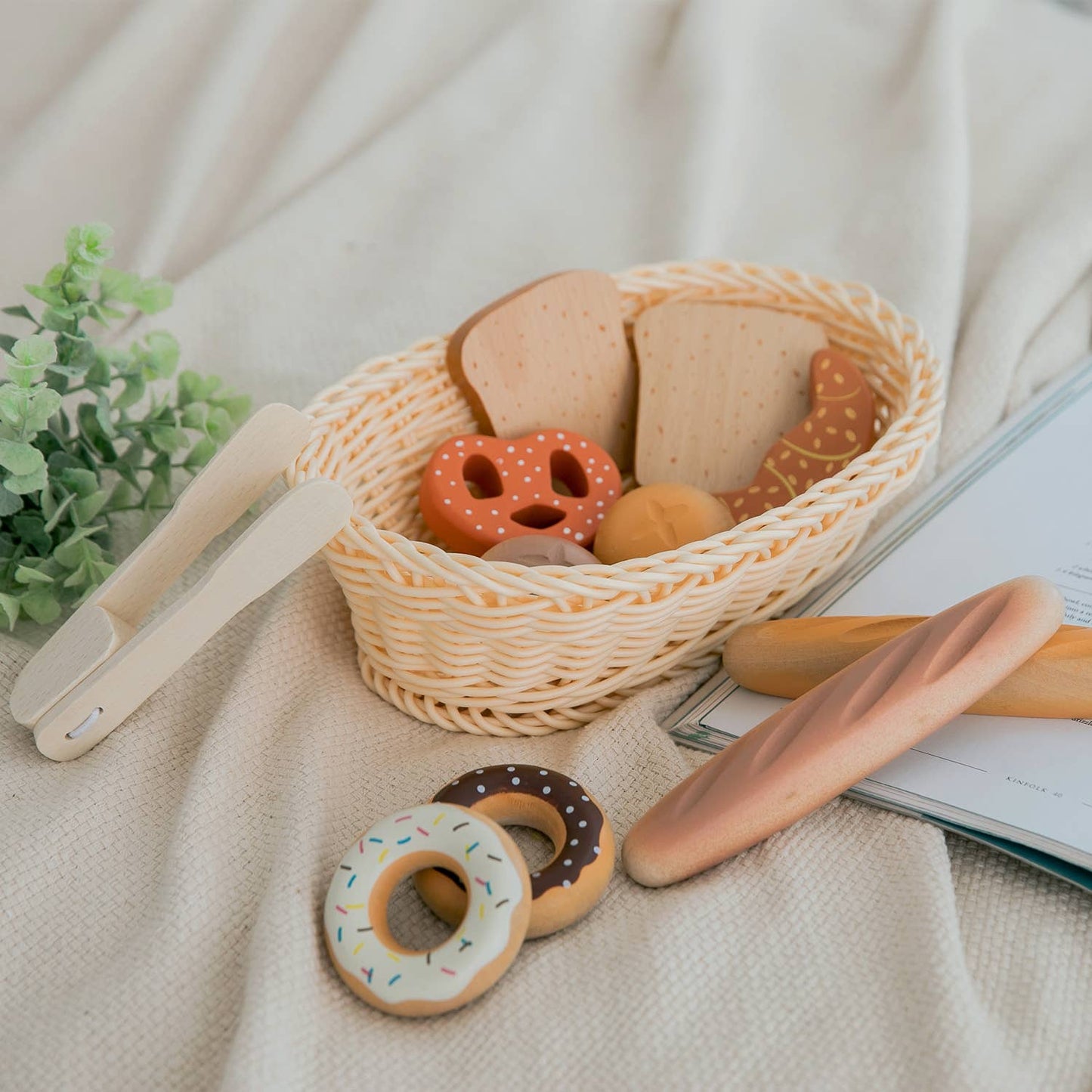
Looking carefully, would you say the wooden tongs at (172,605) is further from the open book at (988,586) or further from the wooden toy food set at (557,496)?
the open book at (988,586)

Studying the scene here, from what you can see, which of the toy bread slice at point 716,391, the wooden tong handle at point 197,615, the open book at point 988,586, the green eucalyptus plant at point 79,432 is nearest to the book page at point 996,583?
the open book at point 988,586

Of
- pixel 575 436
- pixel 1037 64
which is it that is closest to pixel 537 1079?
pixel 575 436

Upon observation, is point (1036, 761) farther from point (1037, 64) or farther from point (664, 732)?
point (1037, 64)

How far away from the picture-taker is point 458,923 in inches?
21.8

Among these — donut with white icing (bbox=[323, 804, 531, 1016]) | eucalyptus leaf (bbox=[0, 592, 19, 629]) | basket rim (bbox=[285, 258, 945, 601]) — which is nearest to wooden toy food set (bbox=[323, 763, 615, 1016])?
donut with white icing (bbox=[323, 804, 531, 1016])

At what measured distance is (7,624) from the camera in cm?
76

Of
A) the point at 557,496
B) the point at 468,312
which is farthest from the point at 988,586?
the point at 468,312

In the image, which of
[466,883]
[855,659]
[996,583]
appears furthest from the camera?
[996,583]

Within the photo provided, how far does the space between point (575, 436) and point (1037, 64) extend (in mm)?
726

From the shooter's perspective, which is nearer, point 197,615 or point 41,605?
Answer: point 197,615

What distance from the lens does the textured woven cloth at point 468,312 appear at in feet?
1.69

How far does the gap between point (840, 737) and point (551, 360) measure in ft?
1.24

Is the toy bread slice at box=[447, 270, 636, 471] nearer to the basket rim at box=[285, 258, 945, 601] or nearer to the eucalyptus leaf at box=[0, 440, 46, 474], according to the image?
the basket rim at box=[285, 258, 945, 601]

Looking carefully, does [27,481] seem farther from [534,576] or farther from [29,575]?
[534,576]
